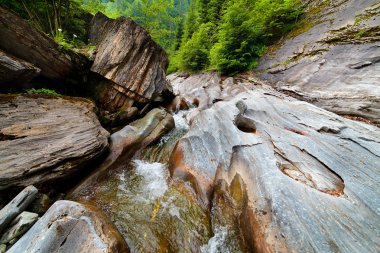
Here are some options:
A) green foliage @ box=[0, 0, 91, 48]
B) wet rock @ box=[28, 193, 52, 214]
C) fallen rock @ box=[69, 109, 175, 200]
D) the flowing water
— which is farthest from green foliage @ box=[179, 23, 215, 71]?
wet rock @ box=[28, 193, 52, 214]

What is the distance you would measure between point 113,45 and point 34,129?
612 centimetres

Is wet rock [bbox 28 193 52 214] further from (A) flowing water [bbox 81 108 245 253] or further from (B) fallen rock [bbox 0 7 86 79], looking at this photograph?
(B) fallen rock [bbox 0 7 86 79]

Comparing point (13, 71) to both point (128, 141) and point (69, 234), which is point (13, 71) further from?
point (69, 234)

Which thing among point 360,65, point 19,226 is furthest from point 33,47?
point 360,65

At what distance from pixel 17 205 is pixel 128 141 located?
12.7ft

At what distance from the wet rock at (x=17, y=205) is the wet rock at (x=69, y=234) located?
25.6 inches

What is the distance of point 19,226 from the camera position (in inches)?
130

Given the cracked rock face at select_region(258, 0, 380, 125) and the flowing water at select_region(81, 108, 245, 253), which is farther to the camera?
the cracked rock face at select_region(258, 0, 380, 125)

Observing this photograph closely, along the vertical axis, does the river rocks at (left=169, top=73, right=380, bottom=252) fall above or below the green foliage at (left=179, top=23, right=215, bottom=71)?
below

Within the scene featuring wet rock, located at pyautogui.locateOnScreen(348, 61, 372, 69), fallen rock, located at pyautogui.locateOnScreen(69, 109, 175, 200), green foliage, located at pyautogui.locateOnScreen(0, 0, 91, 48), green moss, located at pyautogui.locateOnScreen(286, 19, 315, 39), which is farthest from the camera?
green moss, located at pyautogui.locateOnScreen(286, 19, 315, 39)

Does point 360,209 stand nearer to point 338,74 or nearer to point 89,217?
point 89,217

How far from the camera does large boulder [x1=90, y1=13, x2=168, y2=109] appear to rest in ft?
29.4

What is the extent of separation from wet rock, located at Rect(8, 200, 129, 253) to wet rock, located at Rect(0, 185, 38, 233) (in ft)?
2.13

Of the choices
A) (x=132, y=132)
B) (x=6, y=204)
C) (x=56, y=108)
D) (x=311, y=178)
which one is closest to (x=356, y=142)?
(x=311, y=178)
